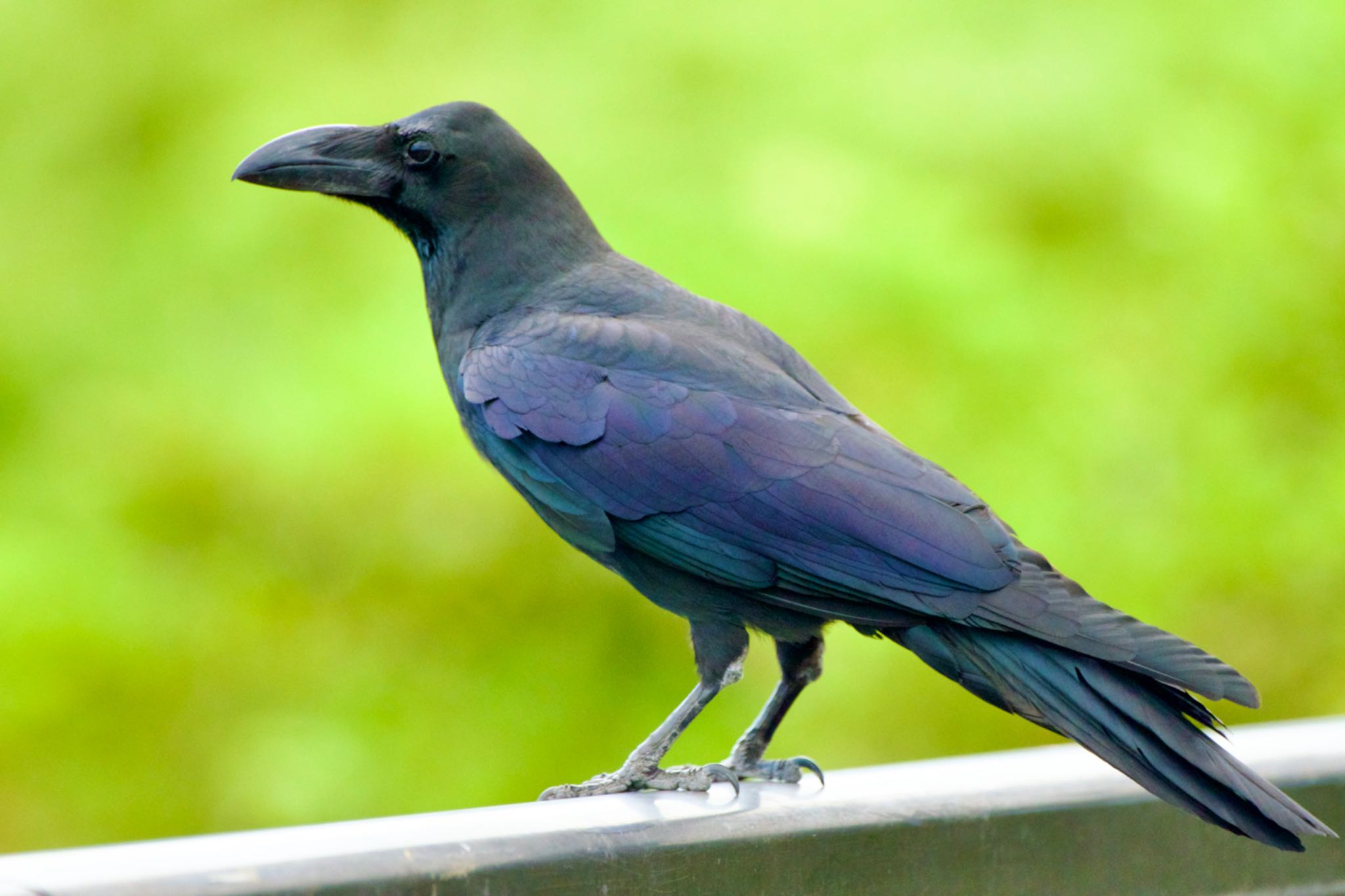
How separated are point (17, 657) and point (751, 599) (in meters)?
2.84

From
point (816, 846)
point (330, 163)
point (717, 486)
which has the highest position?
point (330, 163)

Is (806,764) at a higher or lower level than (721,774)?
higher

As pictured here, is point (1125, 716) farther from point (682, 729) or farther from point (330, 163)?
point (330, 163)

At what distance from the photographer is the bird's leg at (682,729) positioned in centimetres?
276

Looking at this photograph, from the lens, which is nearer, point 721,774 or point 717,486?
point 721,774

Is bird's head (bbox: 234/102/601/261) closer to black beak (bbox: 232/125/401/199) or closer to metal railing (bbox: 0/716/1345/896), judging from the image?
black beak (bbox: 232/125/401/199)

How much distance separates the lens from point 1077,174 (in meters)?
5.54

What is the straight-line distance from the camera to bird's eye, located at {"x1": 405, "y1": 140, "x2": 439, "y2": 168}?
3194 mm

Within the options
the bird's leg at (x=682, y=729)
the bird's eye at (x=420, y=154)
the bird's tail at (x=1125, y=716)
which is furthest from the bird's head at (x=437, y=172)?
the bird's tail at (x=1125, y=716)

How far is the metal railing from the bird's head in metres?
1.30

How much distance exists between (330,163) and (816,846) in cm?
175

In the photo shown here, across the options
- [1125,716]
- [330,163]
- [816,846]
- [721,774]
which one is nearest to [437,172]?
[330,163]

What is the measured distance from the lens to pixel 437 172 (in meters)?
3.22

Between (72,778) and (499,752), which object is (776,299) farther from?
(72,778)
